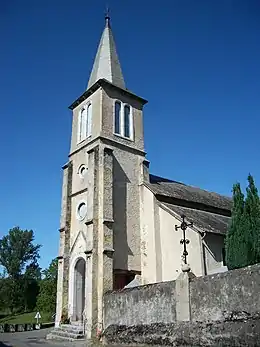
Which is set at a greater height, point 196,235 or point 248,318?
point 196,235

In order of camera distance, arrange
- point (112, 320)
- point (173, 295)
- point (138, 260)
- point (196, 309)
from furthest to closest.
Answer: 1. point (138, 260)
2. point (112, 320)
3. point (173, 295)
4. point (196, 309)

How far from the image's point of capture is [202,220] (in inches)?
905

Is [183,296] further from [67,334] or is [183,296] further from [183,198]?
[183,198]

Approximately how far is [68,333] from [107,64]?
68.0 ft

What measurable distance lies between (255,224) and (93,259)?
969 centimetres

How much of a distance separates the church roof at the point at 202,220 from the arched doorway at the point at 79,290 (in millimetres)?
7551

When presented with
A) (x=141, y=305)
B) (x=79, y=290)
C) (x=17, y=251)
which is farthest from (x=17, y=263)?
(x=141, y=305)

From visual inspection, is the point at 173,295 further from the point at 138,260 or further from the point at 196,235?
the point at 138,260

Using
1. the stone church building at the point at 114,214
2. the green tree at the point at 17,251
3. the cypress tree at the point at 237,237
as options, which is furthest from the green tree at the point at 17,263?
the cypress tree at the point at 237,237

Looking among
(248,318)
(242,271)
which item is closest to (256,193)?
(242,271)

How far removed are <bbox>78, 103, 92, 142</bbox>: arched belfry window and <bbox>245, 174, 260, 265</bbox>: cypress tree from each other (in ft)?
44.8

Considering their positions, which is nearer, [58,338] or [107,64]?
[58,338]

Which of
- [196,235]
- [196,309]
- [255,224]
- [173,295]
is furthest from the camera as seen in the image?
[196,235]

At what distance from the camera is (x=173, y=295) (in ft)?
48.7
